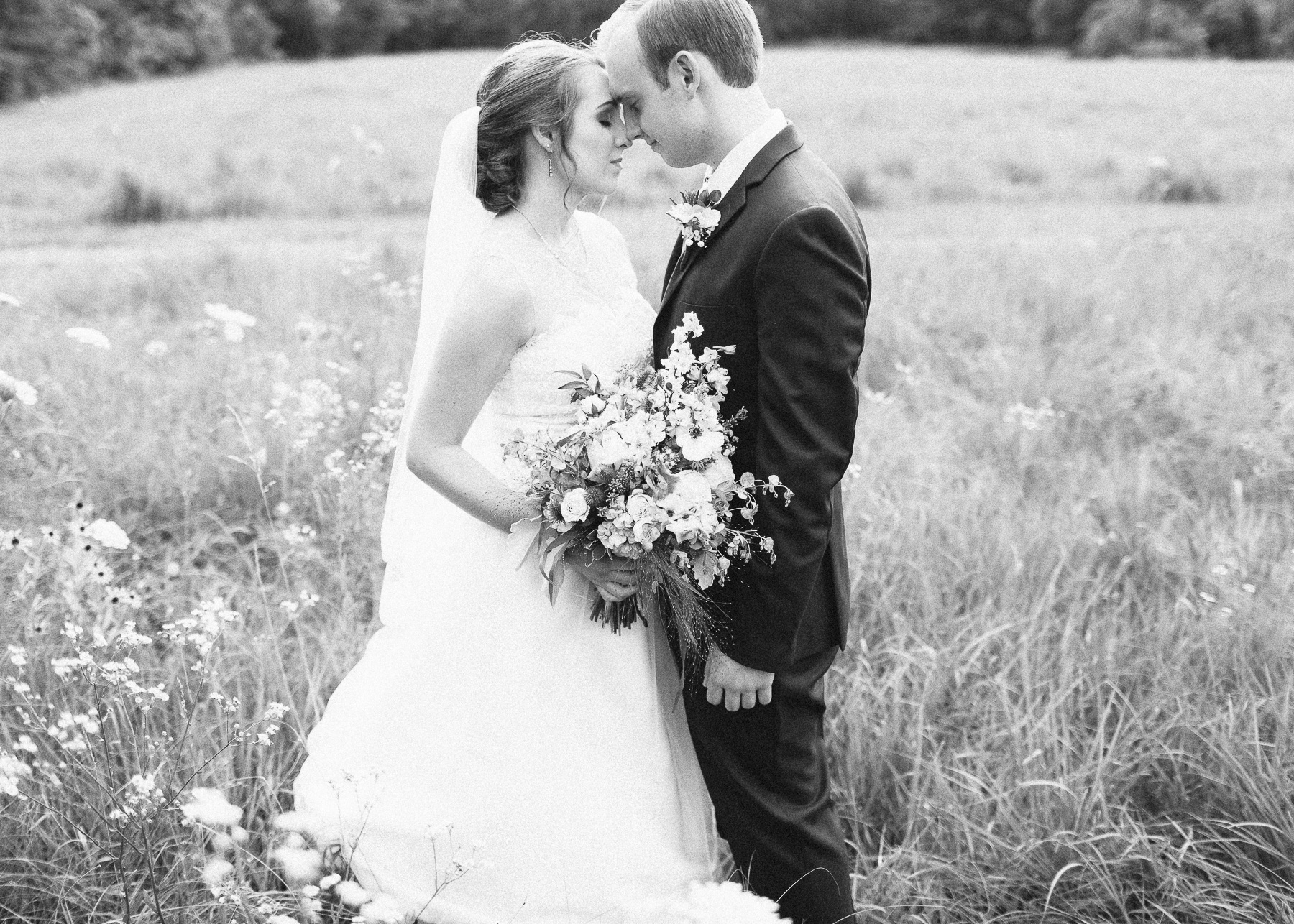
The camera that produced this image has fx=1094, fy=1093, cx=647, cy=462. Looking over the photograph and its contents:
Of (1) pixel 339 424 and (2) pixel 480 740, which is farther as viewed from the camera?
(1) pixel 339 424

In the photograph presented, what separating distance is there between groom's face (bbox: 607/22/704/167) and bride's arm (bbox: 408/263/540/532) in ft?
1.55

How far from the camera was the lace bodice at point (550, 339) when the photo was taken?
8.36 ft

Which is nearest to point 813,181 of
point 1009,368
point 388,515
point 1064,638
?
point 388,515

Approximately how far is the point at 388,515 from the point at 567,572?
0.62m

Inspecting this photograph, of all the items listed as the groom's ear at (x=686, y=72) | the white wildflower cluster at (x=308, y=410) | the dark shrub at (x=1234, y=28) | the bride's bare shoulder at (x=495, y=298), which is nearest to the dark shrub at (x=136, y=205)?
the white wildflower cluster at (x=308, y=410)

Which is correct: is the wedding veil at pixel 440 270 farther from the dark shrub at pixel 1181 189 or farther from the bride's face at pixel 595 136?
the dark shrub at pixel 1181 189

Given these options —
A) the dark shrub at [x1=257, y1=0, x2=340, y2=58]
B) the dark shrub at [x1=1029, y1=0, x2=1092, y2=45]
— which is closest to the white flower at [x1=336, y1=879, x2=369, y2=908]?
the dark shrub at [x1=257, y1=0, x2=340, y2=58]

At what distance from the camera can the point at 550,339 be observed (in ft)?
8.39

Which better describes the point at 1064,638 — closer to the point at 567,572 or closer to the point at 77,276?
the point at 567,572

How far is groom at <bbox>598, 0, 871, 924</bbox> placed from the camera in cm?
224

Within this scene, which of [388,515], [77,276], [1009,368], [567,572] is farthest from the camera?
[77,276]

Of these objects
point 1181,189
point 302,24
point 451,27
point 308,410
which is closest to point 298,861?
point 308,410

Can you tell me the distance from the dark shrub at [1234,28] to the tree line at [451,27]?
0.04 meters

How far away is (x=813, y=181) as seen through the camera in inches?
92.3
